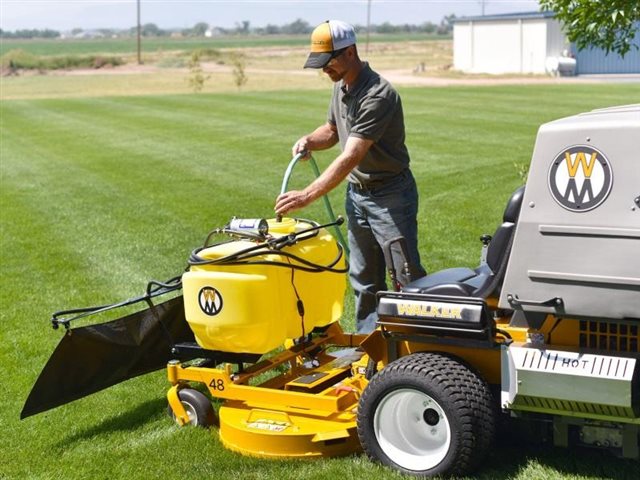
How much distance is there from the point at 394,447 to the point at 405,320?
0.55 metres

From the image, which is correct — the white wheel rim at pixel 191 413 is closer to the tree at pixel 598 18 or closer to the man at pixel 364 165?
the man at pixel 364 165

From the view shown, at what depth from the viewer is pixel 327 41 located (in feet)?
16.8

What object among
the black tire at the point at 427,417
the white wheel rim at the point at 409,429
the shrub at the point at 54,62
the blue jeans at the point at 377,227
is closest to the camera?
the black tire at the point at 427,417

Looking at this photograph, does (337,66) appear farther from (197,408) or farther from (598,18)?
(598,18)

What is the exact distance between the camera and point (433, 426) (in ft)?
14.5

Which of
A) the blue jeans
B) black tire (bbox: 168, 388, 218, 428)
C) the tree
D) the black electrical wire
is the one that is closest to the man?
the blue jeans

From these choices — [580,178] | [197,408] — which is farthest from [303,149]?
[580,178]

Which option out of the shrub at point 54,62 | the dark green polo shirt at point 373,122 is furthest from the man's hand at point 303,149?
the shrub at point 54,62

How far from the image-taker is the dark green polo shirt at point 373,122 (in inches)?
203

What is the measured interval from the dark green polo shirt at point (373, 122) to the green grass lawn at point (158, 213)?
1.57 meters

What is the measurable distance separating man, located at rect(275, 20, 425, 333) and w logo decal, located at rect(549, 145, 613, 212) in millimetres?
1135

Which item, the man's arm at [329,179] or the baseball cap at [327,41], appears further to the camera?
the baseball cap at [327,41]

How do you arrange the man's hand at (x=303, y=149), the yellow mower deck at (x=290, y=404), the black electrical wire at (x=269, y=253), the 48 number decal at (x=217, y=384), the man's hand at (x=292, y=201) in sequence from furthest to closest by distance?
the man's hand at (x=303, y=149)
the 48 number decal at (x=217, y=384)
the man's hand at (x=292, y=201)
the black electrical wire at (x=269, y=253)
the yellow mower deck at (x=290, y=404)

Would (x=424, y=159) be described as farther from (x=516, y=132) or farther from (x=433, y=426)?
(x=433, y=426)
